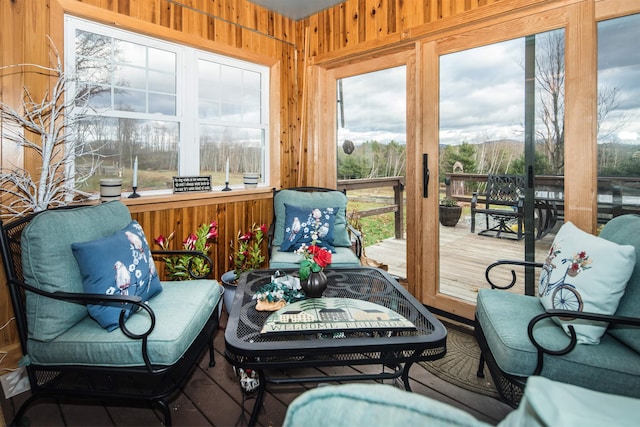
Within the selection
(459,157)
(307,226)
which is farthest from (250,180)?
(459,157)

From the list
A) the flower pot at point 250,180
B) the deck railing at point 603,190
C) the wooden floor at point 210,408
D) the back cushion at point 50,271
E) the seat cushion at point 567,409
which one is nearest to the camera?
the seat cushion at point 567,409

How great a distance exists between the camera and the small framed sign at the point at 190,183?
3217 mm

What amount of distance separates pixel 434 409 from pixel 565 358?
4.76 ft

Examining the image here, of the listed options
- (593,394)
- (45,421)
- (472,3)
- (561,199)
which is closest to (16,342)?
(45,421)

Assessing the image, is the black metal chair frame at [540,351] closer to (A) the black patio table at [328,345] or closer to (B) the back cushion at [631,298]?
(B) the back cushion at [631,298]

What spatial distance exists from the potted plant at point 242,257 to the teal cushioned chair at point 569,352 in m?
1.89

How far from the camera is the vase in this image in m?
2.03

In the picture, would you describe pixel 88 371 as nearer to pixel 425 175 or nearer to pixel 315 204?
pixel 315 204

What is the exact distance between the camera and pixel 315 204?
11.5ft

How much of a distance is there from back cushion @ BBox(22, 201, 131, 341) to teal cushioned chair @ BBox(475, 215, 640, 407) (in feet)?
6.42

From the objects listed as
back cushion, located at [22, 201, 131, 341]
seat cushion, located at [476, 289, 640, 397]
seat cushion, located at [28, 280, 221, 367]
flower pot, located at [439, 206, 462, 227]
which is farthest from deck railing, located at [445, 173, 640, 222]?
back cushion, located at [22, 201, 131, 341]

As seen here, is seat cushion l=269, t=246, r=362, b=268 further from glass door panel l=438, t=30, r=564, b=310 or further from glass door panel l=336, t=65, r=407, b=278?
glass door panel l=438, t=30, r=564, b=310

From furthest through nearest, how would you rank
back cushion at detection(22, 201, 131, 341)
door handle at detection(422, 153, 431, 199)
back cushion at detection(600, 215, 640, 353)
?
door handle at detection(422, 153, 431, 199), back cushion at detection(22, 201, 131, 341), back cushion at detection(600, 215, 640, 353)

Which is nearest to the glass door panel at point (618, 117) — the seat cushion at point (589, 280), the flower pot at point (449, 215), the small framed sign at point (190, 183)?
the seat cushion at point (589, 280)
